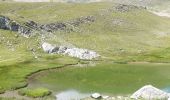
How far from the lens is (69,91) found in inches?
3585

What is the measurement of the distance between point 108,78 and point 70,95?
26218mm

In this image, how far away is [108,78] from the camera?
109875 mm

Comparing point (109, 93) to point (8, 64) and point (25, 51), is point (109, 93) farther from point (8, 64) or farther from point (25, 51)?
point (25, 51)

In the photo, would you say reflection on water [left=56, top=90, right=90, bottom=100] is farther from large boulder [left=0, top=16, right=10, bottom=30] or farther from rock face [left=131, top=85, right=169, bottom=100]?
large boulder [left=0, top=16, right=10, bottom=30]

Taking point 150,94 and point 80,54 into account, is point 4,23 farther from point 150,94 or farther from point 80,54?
point 150,94

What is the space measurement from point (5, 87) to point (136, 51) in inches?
4033

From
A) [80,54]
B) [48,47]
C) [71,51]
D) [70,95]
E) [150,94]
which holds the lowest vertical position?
[80,54]

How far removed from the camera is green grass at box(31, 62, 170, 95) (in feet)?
314

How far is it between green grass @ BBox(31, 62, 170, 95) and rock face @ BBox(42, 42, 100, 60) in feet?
54.8

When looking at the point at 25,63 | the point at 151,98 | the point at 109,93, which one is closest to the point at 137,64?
the point at 25,63

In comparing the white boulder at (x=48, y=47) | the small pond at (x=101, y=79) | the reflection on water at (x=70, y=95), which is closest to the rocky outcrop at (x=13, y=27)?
the white boulder at (x=48, y=47)

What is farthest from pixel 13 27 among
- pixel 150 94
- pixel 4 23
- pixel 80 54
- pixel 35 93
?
pixel 150 94

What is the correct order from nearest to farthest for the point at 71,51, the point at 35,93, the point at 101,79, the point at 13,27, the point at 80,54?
1. the point at 35,93
2. the point at 101,79
3. the point at 80,54
4. the point at 71,51
5. the point at 13,27

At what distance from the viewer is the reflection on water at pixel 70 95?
82.2 m
